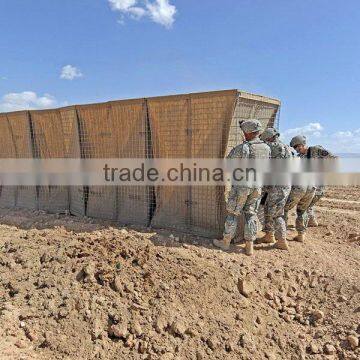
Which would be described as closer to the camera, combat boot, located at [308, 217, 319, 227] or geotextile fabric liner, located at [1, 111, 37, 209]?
combat boot, located at [308, 217, 319, 227]

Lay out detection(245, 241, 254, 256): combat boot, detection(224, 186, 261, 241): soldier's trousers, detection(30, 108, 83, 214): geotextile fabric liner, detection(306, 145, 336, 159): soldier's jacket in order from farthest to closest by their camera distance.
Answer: detection(30, 108, 83, 214): geotextile fabric liner < detection(306, 145, 336, 159): soldier's jacket < detection(245, 241, 254, 256): combat boot < detection(224, 186, 261, 241): soldier's trousers

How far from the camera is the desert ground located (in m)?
3.36

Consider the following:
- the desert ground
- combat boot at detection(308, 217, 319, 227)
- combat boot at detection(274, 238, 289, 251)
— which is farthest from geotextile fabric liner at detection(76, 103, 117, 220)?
combat boot at detection(308, 217, 319, 227)

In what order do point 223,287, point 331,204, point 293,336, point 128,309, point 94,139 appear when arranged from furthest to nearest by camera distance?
point 331,204
point 94,139
point 223,287
point 293,336
point 128,309

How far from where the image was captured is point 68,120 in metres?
6.93

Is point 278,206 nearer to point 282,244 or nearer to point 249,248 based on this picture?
point 282,244

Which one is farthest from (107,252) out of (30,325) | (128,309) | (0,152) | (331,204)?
(331,204)

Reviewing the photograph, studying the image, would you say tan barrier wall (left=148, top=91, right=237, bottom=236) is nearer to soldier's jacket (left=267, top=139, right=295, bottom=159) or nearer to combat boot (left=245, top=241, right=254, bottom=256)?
combat boot (left=245, top=241, right=254, bottom=256)

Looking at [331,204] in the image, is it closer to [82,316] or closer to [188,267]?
[188,267]

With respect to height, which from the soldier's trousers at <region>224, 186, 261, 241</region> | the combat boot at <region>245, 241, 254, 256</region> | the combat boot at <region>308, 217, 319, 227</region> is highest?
the soldier's trousers at <region>224, 186, 261, 241</region>

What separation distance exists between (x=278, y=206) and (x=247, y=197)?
64 cm

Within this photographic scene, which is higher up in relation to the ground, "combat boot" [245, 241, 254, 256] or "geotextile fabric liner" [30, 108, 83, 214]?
"geotextile fabric liner" [30, 108, 83, 214]

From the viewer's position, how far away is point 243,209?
16.6 feet

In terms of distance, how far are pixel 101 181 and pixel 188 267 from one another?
114 inches
